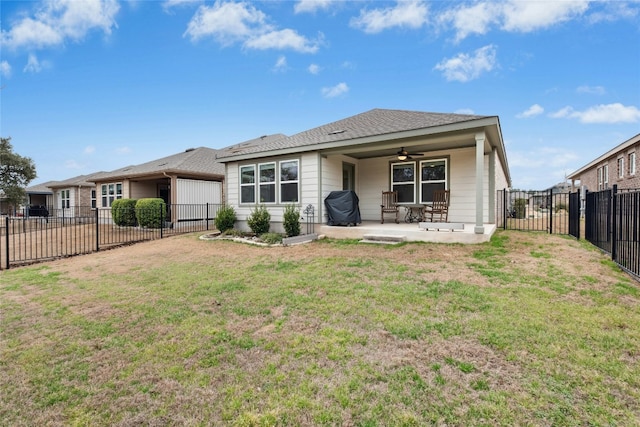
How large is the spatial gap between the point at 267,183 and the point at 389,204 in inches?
176

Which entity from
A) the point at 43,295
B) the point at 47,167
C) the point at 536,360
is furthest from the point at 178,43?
the point at 47,167

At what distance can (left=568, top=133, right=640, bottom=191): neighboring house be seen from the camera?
12259 millimetres

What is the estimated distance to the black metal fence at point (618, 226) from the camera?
456cm

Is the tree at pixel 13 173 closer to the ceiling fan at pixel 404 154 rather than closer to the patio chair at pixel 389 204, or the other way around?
the patio chair at pixel 389 204

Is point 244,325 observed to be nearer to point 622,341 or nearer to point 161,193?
point 622,341

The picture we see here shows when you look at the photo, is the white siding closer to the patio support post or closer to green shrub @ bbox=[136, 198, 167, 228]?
green shrub @ bbox=[136, 198, 167, 228]

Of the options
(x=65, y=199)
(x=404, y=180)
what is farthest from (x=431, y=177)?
(x=65, y=199)

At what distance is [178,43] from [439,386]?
13.7 m

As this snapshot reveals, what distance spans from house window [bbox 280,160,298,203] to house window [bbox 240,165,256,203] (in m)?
1.30

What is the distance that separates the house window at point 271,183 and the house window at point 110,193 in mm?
10576

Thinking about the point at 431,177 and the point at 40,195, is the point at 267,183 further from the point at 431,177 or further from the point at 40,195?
the point at 40,195

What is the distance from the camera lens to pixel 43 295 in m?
4.33

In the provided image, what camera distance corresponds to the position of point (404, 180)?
1019 centimetres

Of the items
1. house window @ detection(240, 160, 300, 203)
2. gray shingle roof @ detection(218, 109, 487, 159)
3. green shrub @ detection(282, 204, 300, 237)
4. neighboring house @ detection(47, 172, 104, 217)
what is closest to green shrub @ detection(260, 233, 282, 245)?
green shrub @ detection(282, 204, 300, 237)
